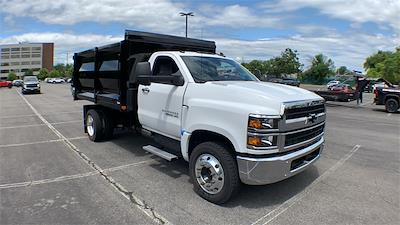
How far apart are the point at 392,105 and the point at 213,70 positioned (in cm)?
1679

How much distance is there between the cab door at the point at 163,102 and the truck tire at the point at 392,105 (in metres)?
17.0

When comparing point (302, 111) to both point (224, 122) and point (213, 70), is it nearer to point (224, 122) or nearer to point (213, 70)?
point (224, 122)

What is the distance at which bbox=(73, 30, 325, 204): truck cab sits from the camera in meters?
4.29

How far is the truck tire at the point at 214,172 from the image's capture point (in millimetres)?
4469

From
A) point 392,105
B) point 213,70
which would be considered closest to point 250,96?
point 213,70

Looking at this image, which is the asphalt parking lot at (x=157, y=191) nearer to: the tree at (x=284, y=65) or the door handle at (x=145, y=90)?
the door handle at (x=145, y=90)

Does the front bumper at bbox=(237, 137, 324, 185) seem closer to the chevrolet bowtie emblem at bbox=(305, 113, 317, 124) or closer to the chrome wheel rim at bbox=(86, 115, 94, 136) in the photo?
the chevrolet bowtie emblem at bbox=(305, 113, 317, 124)

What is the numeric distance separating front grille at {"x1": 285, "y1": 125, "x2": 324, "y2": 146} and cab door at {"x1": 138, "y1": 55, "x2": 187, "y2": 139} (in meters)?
1.71

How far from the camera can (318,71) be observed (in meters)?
94.0

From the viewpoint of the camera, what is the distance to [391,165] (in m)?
6.93

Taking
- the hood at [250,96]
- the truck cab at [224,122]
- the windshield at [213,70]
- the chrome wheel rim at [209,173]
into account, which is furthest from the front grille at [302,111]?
the windshield at [213,70]

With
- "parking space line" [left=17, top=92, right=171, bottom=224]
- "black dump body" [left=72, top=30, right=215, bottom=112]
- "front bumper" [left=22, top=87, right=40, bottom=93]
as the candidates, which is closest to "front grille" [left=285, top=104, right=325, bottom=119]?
"parking space line" [left=17, top=92, right=171, bottom=224]

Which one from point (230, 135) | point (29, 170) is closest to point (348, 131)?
point (230, 135)

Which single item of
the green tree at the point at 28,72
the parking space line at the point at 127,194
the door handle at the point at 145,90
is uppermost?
the green tree at the point at 28,72
